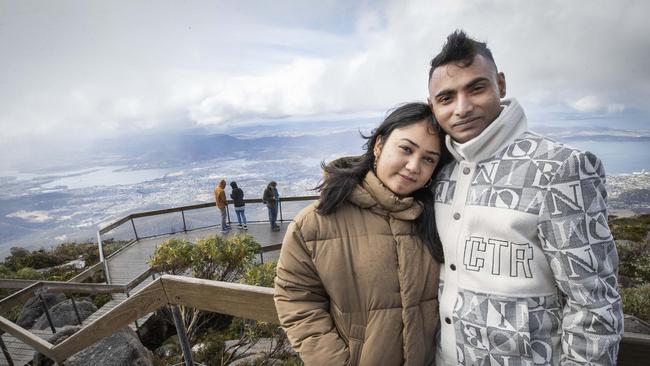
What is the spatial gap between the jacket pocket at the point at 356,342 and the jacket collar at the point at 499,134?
75cm

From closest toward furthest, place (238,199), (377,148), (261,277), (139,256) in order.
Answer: (377,148) → (261,277) → (139,256) → (238,199)

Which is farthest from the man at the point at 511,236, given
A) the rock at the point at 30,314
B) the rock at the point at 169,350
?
the rock at the point at 30,314

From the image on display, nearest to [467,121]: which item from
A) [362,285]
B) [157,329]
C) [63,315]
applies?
[362,285]

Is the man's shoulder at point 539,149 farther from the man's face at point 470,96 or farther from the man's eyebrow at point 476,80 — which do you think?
the man's eyebrow at point 476,80

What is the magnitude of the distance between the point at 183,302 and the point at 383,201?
52.6 inches

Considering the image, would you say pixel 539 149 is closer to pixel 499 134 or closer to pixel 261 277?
pixel 499 134

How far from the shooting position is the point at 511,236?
1.05 m

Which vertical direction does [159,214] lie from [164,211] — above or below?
below

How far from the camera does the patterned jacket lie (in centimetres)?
93

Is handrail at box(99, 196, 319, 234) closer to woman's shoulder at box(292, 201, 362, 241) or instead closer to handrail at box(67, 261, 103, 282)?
handrail at box(67, 261, 103, 282)

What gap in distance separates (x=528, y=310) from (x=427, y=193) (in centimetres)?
55

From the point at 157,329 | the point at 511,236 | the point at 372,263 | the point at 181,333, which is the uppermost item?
the point at 511,236

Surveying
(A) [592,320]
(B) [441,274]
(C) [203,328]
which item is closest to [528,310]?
(A) [592,320]

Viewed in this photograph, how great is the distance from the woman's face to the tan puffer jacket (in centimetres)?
6
